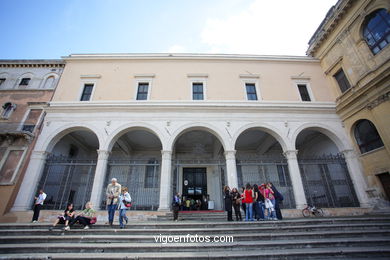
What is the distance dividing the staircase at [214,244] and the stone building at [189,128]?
3.35 m

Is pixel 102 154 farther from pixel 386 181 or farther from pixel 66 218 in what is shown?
pixel 386 181

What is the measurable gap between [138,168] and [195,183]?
4639 millimetres

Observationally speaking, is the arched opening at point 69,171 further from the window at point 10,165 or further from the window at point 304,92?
the window at point 304,92

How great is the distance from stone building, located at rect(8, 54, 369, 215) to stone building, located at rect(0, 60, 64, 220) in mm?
524

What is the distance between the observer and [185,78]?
12.5m

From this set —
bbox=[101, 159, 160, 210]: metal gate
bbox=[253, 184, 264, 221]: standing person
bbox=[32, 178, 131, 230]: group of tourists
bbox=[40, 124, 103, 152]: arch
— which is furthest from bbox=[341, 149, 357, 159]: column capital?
bbox=[40, 124, 103, 152]: arch

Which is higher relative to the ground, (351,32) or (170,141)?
(351,32)

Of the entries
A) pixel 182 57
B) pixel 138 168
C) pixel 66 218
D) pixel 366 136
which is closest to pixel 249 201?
pixel 66 218

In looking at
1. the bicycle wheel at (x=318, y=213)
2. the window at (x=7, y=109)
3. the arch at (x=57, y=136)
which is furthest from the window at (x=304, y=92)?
the window at (x=7, y=109)

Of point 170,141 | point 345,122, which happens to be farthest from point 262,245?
point 345,122

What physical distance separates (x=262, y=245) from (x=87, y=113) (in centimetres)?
1137

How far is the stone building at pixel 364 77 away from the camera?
900 cm

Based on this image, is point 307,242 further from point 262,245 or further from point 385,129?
point 385,129

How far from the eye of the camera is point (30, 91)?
38.3ft
